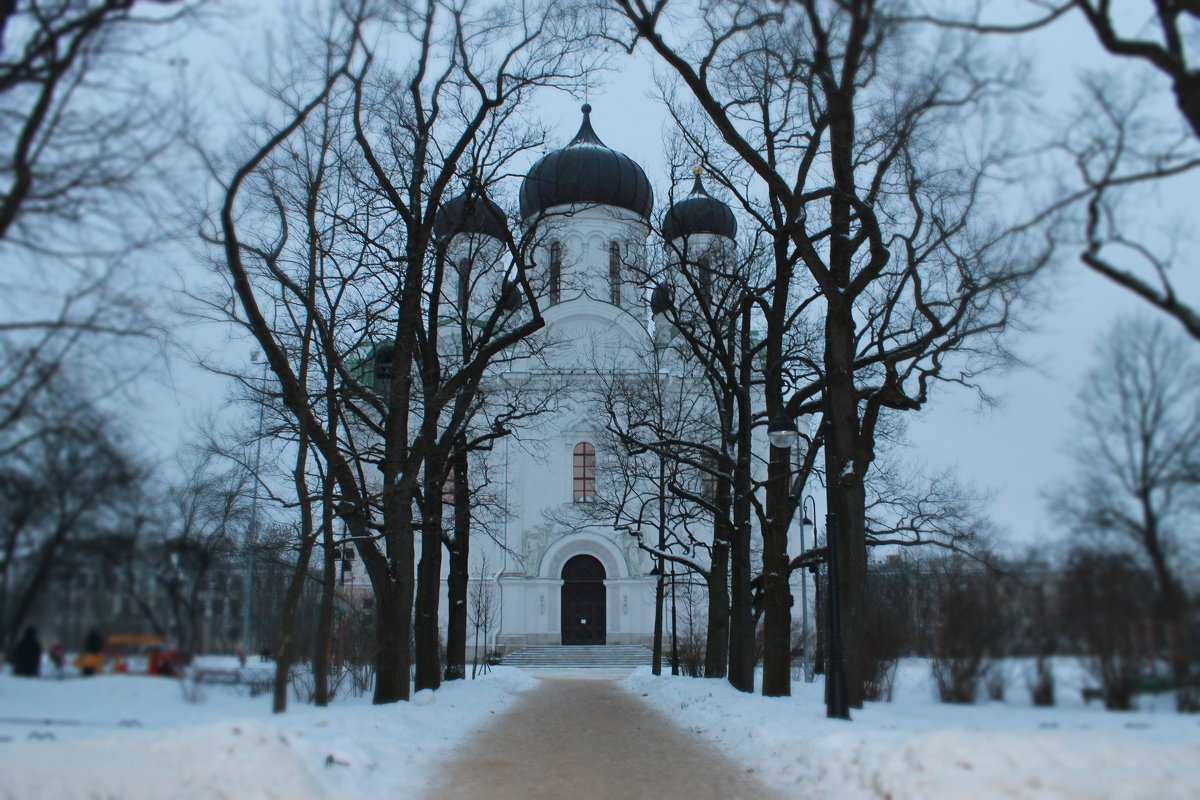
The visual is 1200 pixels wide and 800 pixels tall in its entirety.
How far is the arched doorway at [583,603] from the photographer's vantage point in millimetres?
42719

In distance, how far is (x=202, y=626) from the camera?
6543 mm

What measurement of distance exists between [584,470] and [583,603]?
563 cm

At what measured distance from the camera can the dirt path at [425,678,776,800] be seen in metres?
8.94

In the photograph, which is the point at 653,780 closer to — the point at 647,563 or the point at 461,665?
the point at 461,665

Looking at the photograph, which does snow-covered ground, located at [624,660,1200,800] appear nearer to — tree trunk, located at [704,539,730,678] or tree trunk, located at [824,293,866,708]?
tree trunk, located at [824,293,866,708]

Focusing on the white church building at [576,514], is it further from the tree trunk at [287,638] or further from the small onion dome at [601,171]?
the tree trunk at [287,638]

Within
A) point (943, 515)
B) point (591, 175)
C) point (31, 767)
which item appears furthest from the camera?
point (591, 175)

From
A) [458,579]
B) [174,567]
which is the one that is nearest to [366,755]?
[174,567]

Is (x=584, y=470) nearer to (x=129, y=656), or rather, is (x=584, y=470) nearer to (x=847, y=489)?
(x=847, y=489)

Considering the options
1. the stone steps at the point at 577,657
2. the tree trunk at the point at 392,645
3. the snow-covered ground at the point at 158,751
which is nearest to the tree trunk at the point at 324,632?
the tree trunk at the point at 392,645

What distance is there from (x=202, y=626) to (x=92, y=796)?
145cm

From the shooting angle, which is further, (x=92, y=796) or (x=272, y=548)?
(x=272, y=548)

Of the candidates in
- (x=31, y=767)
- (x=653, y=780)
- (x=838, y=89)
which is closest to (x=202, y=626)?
(x=31, y=767)

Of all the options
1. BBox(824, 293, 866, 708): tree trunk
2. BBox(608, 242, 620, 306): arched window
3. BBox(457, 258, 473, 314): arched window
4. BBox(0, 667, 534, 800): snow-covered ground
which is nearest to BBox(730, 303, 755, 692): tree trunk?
BBox(824, 293, 866, 708): tree trunk
